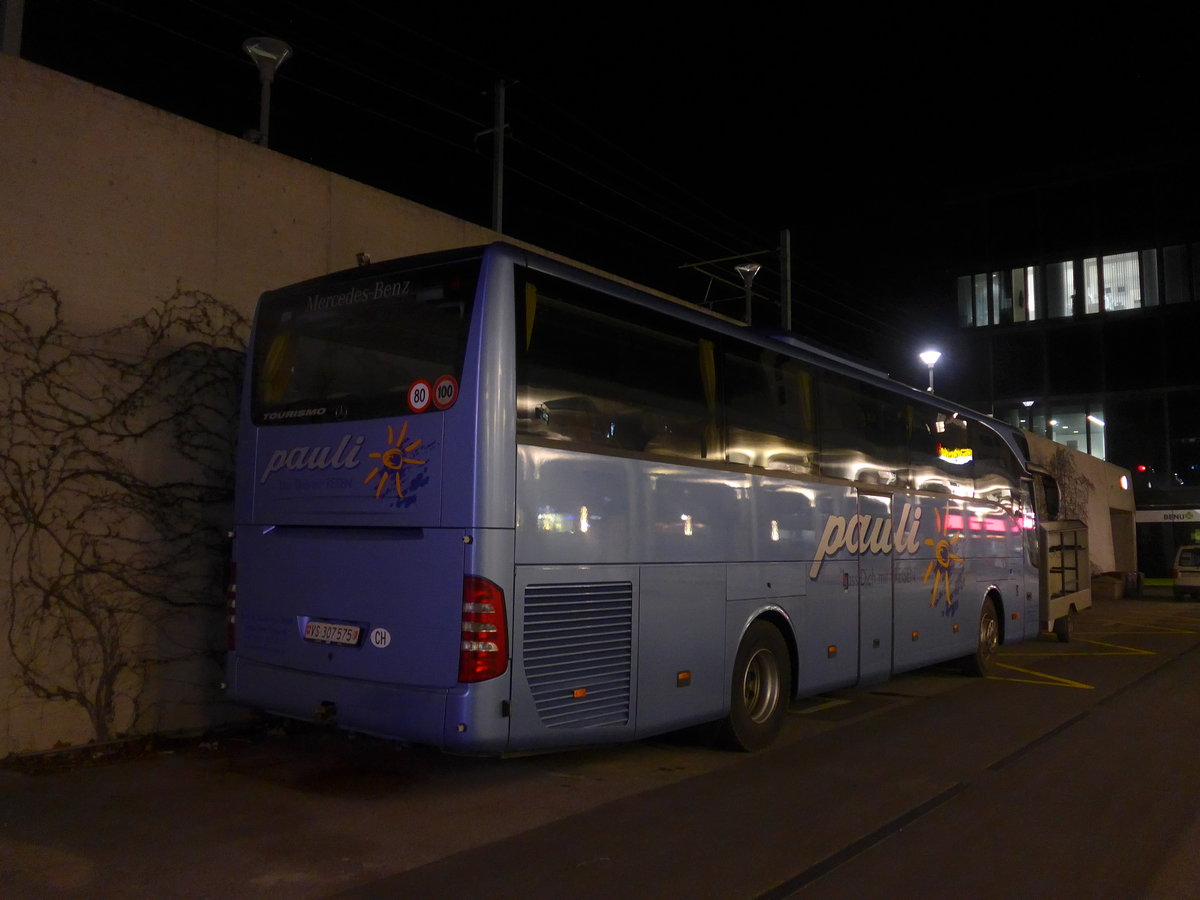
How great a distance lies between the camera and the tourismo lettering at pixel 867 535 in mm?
9148

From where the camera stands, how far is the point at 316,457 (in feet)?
21.4

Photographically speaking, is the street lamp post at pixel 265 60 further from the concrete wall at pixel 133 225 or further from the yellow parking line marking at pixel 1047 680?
the yellow parking line marking at pixel 1047 680

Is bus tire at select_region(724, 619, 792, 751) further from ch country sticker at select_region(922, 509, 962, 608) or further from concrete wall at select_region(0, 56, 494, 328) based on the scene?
concrete wall at select_region(0, 56, 494, 328)

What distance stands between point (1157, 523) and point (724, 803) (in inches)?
1443

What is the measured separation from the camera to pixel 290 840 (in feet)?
17.9

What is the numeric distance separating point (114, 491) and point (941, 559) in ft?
29.0

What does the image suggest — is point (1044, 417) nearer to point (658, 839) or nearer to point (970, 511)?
point (970, 511)

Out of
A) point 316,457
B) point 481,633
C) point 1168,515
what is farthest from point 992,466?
point 1168,515

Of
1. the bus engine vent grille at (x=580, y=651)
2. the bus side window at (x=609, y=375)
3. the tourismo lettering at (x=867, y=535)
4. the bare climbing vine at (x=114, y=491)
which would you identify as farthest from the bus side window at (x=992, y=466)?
the bare climbing vine at (x=114, y=491)

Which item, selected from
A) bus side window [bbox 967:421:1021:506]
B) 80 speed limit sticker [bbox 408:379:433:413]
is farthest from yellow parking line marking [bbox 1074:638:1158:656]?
80 speed limit sticker [bbox 408:379:433:413]

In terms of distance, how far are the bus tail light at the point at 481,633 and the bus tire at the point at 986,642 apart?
348 inches

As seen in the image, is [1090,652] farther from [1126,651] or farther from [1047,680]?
[1047,680]

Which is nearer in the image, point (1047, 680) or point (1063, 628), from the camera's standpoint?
point (1047, 680)

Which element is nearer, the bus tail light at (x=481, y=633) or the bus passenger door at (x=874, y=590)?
the bus tail light at (x=481, y=633)
